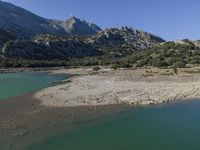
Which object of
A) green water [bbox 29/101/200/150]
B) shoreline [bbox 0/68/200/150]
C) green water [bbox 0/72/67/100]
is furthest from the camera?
green water [bbox 0/72/67/100]

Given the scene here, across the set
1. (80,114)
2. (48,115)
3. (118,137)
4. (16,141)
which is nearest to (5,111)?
(48,115)

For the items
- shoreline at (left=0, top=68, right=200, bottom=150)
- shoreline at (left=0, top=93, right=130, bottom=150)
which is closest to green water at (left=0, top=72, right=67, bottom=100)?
shoreline at (left=0, top=68, right=200, bottom=150)

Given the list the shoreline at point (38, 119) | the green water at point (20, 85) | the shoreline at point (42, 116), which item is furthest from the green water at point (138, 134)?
the green water at point (20, 85)

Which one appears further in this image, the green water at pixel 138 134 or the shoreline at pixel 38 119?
the shoreline at pixel 38 119

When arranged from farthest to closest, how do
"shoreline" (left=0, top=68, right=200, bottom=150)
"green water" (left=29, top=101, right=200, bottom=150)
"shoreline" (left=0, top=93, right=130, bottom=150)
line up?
"shoreline" (left=0, top=68, right=200, bottom=150) → "shoreline" (left=0, top=93, right=130, bottom=150) → "green water" (left=29, top=101, right=200, bottom=150)

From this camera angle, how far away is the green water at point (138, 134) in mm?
34375

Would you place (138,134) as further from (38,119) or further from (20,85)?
(20,85)

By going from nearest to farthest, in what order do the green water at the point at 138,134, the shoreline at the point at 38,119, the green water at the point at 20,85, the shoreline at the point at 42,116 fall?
the green water at the point at 138,134, the shoreline at the point at 38,119, the shoreline at the point at 42,116, the green water at the point at 20,85

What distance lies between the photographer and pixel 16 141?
1432 inches

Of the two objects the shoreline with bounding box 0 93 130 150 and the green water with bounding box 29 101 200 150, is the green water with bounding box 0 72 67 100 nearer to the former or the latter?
the shoreline with bounding box 0 93 130 150

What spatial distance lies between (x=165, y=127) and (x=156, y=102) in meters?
15.0

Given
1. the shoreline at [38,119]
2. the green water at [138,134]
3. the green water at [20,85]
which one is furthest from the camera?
the green water at [20,85]

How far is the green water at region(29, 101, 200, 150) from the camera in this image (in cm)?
3438

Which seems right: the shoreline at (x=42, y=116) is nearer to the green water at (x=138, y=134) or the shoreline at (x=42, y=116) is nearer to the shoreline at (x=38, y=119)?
the shoreline at (x=38, y=119)
